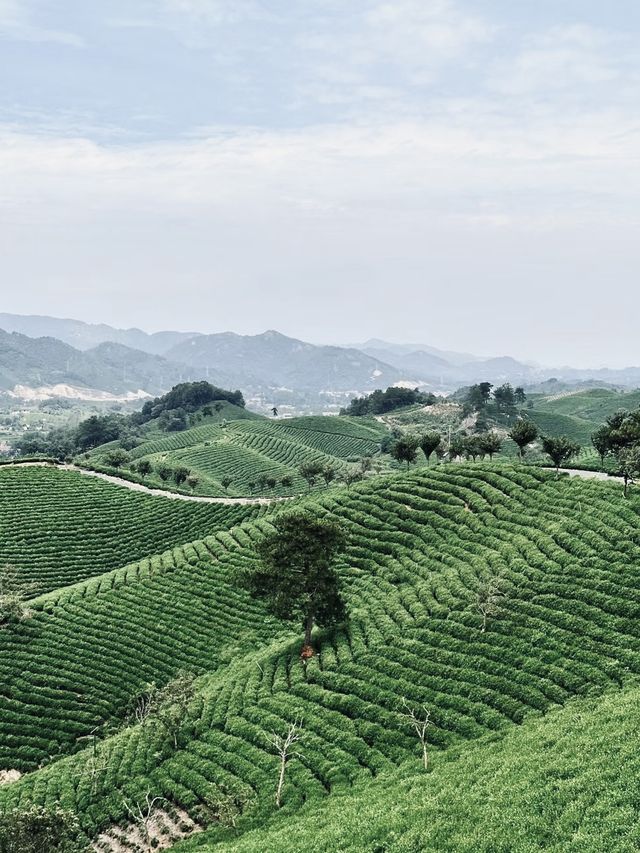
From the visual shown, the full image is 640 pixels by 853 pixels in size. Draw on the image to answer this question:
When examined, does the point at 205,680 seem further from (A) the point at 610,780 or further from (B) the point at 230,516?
(B) the point at 230,516

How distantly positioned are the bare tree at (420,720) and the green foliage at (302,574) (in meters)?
11.0

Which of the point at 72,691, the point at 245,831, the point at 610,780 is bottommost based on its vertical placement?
the point at 72,691

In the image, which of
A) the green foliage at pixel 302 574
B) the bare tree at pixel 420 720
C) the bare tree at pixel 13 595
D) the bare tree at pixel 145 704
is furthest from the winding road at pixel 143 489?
the bare tree at pixel 420 720

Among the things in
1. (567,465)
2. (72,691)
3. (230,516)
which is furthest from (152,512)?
(567,465)

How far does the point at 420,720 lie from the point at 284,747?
796cm

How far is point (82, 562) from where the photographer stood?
7694 centimetres

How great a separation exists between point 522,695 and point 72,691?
111ft

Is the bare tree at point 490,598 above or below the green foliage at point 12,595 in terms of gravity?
above

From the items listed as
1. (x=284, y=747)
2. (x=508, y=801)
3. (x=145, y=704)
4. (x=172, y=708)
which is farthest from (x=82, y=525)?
(x=508, y=801)

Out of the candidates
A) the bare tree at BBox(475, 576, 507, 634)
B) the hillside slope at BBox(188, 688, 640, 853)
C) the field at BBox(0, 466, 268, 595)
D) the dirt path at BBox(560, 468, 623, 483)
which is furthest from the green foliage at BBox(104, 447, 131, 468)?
the hillside slope at BBox(188, 688, 640, 853)

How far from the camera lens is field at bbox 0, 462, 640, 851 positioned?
27.4 meters

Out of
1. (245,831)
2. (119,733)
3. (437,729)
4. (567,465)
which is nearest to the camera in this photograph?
(245,831)

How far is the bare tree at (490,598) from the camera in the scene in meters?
40.5

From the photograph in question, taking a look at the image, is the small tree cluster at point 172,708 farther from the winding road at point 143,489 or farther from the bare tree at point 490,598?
the winding road at point 143,489
